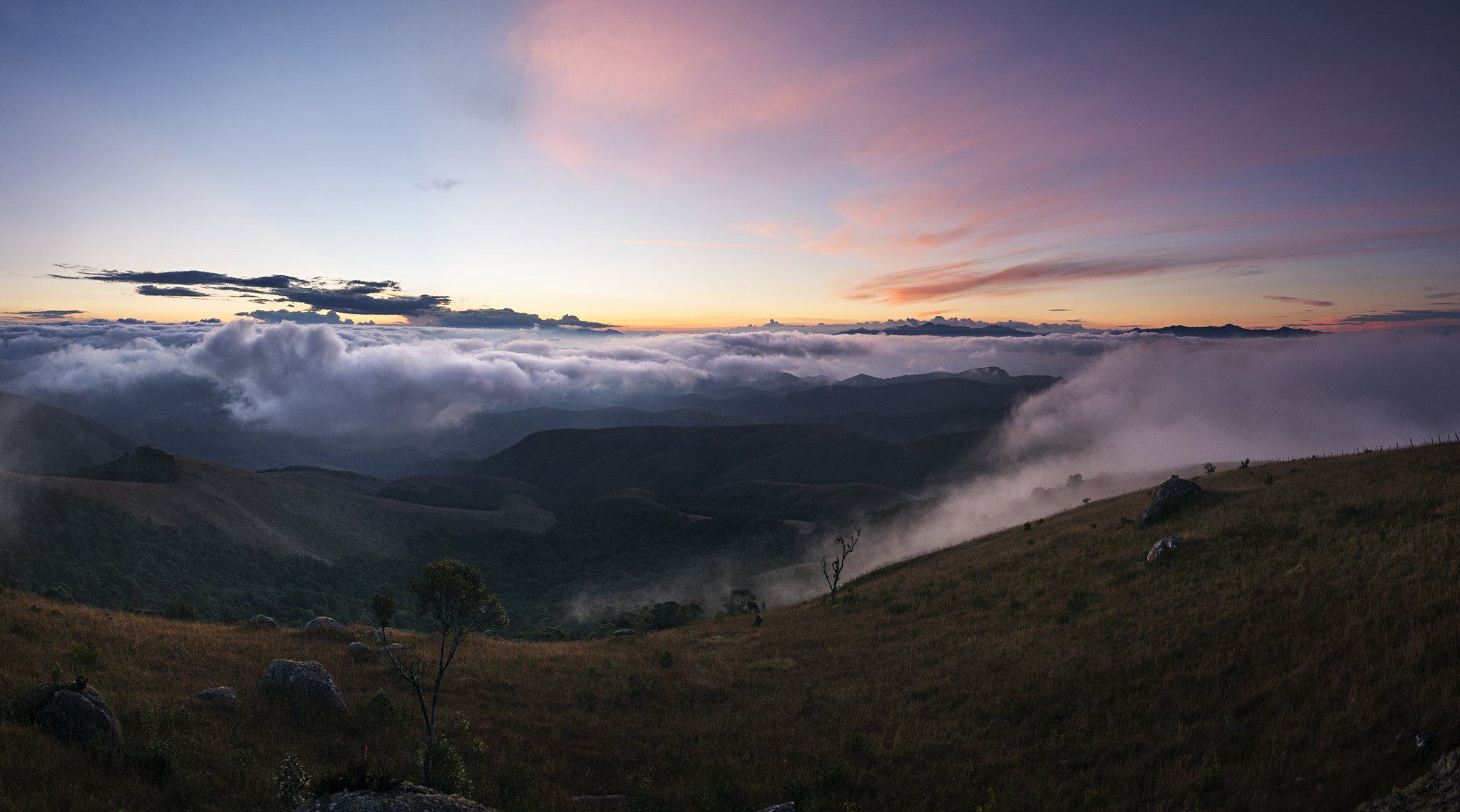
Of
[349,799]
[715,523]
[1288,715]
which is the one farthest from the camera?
[715,523]

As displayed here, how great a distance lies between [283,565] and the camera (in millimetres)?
125125

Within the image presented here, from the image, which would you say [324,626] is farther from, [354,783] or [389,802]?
[389,802]

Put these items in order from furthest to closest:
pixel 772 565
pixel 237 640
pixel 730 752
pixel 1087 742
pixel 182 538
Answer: pixel 772 565
pixel 182 538
pixel 237 640
pixel 730 752
pixel 1087 742

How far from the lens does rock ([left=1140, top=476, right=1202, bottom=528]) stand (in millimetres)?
30344

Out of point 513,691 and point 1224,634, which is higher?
point 1224,634

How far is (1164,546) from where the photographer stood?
25047mm

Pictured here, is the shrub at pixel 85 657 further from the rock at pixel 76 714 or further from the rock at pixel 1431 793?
the rock at pixel 1431 793

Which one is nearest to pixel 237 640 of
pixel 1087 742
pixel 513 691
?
pixel 513 691

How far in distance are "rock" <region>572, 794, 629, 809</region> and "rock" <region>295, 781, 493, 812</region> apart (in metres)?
5.45

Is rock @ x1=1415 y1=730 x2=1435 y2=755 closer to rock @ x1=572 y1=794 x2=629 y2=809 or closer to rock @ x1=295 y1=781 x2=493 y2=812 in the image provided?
rock @ x1=572 y1=794 x2=629 y2=809

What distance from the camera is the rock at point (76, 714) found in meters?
11.9

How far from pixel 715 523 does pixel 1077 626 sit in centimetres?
17165

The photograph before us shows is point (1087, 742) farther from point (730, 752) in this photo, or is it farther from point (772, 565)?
point (772, 565)

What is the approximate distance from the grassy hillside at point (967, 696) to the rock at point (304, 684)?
2.04 ft
